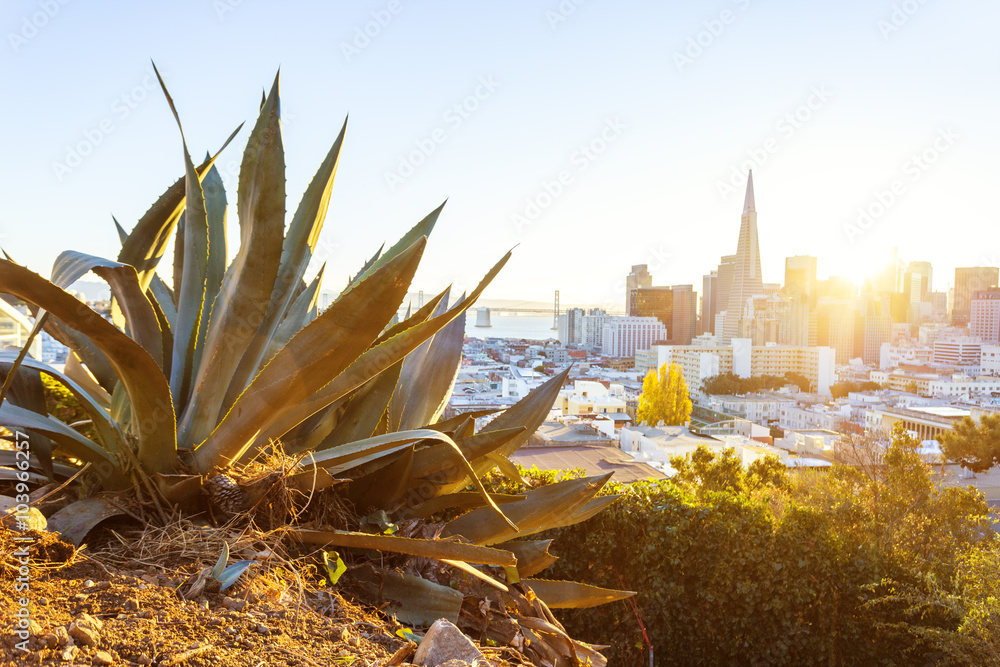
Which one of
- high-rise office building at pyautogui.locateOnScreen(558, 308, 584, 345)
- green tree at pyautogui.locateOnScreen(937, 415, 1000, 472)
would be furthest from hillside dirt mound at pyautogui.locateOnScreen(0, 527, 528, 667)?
high-rise office building at pyautogui.locateOnScreen(558, 308, 584, 345)

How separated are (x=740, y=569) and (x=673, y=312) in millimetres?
74307

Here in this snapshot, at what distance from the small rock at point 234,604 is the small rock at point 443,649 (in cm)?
28

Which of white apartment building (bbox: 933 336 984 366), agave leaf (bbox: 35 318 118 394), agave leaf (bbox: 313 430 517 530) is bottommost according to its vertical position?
white apartment building (bbox: 933 336 984 366)

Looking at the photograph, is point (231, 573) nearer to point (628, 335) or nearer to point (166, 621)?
point (166, 621)

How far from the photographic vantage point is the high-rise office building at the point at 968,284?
66.8 m

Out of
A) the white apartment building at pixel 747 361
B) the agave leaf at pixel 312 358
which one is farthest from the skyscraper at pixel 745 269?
the agave leaf at pixel 312 358

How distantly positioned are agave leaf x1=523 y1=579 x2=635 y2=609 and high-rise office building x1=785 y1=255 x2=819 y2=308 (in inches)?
3213

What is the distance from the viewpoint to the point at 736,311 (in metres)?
72.4

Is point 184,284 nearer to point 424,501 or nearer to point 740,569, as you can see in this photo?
point 424,501

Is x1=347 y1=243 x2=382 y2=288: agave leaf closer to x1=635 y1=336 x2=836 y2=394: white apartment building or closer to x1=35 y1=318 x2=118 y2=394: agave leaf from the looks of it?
x1=35 y1=318 x2=118 y2=394: agave leaf

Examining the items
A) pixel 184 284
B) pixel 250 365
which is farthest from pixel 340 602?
pixel 184 284

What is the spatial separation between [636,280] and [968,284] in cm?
3699

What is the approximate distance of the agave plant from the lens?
113cm

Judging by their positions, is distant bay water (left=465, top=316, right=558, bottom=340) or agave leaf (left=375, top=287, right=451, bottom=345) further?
distant bay water (left=465, top=316, right=558, bottom=340)
